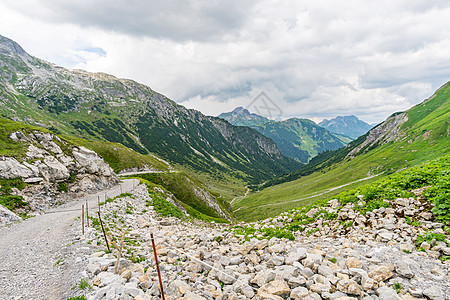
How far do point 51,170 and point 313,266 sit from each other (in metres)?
48.1

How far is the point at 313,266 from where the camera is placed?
10.2 metres

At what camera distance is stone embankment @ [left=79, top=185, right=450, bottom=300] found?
849 cm

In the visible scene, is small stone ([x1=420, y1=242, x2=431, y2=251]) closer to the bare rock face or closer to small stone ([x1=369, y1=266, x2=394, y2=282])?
small stone ([x1=369, y1=266, x2=394, y2=282])

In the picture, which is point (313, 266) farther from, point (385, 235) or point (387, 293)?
point (385, 235)

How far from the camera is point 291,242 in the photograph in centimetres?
1516

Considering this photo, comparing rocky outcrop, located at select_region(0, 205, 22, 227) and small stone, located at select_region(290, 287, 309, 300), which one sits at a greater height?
rocky outcrop, located at select_region(0, 205, 22, 227)

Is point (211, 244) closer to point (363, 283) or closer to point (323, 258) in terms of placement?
point (323, 258)

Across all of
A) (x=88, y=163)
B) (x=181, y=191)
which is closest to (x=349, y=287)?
(x=88, y=163)

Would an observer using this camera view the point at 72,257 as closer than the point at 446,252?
No

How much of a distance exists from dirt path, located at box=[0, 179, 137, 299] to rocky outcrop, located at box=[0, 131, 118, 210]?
1451 centimetres

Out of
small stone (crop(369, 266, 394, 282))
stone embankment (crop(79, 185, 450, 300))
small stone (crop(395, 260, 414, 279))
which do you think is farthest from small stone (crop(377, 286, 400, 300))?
small stone (crop(395, 260, 414, 279))

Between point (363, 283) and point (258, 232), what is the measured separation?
36.2 ft

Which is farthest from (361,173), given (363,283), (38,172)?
(38,172)

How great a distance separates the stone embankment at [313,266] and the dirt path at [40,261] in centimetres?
106
